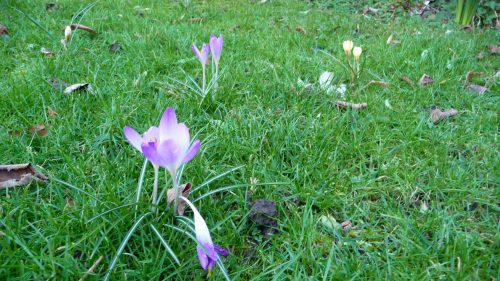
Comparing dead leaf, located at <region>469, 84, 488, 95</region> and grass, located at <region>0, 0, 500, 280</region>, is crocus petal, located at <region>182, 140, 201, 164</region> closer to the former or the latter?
grass, located at <region>0, 0, 500, 280</region>

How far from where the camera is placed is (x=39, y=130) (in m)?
1.73

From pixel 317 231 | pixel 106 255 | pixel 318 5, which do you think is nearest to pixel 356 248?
pixel 317 231

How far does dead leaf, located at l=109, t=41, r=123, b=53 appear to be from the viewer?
2.82 meters

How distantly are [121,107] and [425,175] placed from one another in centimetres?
133

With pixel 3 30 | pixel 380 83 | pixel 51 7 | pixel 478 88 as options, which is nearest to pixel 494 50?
pixel 478 88

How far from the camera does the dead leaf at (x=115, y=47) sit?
282cm

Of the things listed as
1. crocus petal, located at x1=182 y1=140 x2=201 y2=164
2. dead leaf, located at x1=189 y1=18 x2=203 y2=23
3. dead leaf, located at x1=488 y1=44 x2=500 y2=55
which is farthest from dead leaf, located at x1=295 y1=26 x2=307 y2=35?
crocus petal, located at x1=182 y1=140 x2=201 y2=164

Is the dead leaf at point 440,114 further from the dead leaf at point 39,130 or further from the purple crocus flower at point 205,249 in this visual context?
the dead leaf at point 39,130

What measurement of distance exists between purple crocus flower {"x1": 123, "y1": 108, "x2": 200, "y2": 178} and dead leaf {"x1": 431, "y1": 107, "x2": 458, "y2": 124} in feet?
4.69

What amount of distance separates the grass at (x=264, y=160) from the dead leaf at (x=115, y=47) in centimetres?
7

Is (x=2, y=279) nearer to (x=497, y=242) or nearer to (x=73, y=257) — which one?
(x=73, y=257)

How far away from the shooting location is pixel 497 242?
1.27 m

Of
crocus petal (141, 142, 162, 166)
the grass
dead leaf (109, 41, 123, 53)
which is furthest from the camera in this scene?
dead leaf (109, 41, 123, 53)

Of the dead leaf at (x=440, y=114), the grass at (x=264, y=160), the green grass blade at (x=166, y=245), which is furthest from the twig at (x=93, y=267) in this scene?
the dead leaf at (x=440, y=114)
